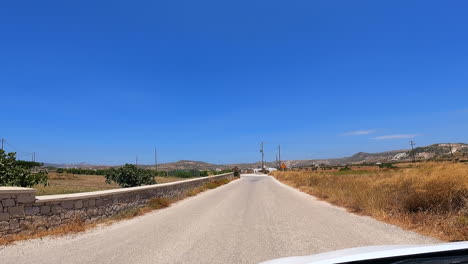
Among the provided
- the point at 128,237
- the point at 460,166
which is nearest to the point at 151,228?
the point at 128,237

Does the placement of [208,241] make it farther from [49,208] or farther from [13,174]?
[13,174]

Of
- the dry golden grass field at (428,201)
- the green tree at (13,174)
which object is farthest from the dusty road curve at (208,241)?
the green tree at (13,174)

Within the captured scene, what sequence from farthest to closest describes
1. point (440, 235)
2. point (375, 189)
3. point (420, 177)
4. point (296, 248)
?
point (375, 189), point (420, 177), point (440, 235), point (296, 248)

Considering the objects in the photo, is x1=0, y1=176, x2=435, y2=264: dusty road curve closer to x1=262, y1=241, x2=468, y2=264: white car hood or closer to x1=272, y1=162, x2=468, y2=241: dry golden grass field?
x1=272, y1=162, x2=468, y2=241: dry golden grass field

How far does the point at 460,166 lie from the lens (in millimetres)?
9391

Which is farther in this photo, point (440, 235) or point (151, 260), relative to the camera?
point (440, 235)

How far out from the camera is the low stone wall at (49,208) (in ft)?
24.7

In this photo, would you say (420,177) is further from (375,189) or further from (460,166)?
(375,189)

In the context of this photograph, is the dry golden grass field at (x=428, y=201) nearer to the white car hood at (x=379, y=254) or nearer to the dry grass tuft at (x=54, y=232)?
the white car hood at (x=379, y=254)

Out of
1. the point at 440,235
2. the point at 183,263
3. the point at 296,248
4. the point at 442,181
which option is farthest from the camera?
the point at 442,181

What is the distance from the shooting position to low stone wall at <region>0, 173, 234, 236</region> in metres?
7.52

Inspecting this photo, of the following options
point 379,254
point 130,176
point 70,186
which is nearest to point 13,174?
point 379,254

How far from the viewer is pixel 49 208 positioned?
28.0 feet

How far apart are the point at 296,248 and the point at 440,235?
3248 millimetres
